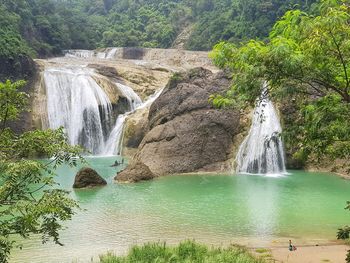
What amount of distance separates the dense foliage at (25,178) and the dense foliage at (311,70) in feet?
11.7

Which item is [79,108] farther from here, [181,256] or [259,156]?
[181,256]

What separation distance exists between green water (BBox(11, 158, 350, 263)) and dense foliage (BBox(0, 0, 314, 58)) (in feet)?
88.7

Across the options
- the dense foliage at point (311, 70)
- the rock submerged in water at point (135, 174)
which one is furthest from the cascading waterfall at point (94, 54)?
the dense foliage at point (311, 70)

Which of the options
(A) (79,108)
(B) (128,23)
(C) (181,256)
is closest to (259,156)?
(A) (79,108)

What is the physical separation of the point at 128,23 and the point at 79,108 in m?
55.9

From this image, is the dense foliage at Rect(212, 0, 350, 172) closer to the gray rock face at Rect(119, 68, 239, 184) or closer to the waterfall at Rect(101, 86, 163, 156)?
the gray rock face at Rect(119, 68, 239, 184)

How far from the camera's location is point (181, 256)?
33.2 feet

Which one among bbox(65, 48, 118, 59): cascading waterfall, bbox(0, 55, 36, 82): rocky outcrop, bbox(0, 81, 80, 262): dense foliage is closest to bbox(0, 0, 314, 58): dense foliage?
bbox(0, 55, 36, 82): rocky outcrop

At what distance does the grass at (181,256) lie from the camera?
954 cm

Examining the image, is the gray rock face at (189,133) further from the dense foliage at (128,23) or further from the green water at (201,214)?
the dense foliage at (128,23)

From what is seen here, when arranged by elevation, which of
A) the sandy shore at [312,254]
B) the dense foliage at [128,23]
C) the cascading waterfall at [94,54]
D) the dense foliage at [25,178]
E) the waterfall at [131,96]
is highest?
the dense foliage at [128,23]

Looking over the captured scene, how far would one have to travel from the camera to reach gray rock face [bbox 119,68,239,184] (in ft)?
92.3

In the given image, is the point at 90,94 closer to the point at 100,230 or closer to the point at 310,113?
the point at 100,230

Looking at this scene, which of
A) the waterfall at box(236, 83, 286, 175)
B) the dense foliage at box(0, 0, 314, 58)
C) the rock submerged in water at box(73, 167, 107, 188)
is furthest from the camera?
the dense foliage at box(0, 0, 314, 58)
